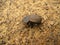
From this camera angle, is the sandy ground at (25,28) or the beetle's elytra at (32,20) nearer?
the sandy ground at (25,28)

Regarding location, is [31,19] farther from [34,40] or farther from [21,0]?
Result: [21,0]

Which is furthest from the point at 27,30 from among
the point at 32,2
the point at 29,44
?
the point at 32,2

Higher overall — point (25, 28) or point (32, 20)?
point (32, 20)

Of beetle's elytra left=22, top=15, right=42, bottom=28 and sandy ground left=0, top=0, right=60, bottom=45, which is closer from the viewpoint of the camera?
sandy ground left=0, top=0, right=60, bottom=45
